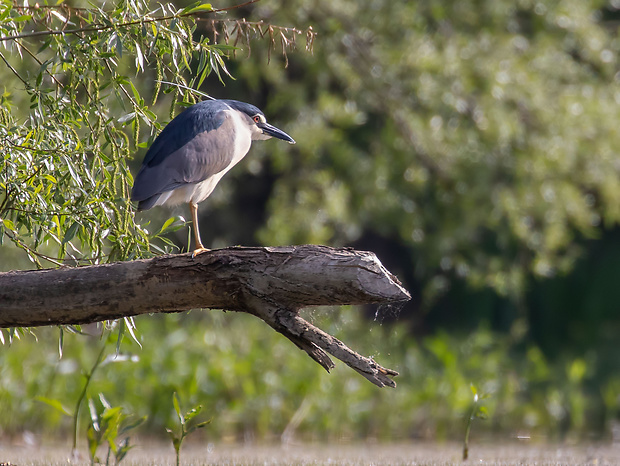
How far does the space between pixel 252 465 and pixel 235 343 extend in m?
3.52

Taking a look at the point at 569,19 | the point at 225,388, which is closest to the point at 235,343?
the point at 225,388

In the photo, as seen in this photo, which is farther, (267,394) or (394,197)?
(394,197)

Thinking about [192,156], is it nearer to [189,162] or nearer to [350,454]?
[189,162]

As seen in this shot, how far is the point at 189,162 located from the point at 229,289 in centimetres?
104

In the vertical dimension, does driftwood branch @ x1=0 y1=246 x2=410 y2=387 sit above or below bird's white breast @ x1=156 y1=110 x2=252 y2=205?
above

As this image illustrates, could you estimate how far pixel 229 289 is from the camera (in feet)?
8.02

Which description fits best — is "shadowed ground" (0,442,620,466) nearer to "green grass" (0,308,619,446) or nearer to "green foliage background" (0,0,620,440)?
"green grass" (0,308,619,446)

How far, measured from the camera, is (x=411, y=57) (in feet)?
22.7

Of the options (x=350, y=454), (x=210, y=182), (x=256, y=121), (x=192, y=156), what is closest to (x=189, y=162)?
(x=192, y=156)

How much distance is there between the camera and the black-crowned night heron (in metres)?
3.28

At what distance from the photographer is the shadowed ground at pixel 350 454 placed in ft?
12.2

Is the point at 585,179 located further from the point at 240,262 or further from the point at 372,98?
A: the point at 240,262

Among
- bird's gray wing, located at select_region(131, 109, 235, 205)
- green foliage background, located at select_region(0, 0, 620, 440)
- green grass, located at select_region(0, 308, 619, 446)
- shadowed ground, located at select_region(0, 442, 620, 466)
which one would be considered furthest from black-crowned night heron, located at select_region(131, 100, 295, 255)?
green grass, located at select_region(0, 308, 619, 446)

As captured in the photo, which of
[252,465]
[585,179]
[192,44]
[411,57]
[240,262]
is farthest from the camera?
[585,179]
